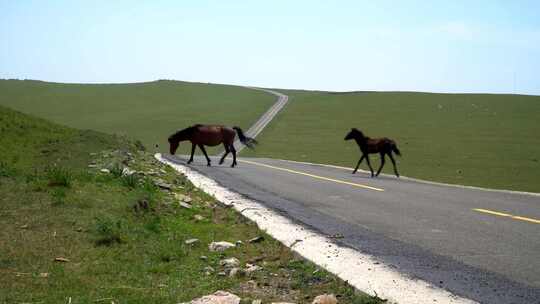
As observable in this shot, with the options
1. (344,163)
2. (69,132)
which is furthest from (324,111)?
(69,132)

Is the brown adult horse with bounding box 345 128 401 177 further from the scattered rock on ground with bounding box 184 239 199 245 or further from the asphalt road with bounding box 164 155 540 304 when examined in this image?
the scattered rock on ground with bounding box 184 239 199 245

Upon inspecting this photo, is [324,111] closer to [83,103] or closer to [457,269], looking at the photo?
[83,103]

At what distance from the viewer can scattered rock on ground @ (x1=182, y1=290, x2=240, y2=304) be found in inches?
208

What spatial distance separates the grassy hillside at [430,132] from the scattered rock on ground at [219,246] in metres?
20.1

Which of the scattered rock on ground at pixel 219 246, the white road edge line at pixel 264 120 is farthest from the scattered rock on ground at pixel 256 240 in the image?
the white road edge line at pixel 264 120

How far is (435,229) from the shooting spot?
932 centimetres

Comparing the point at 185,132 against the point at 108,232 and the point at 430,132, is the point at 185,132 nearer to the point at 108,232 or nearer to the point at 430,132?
the point at 108,232

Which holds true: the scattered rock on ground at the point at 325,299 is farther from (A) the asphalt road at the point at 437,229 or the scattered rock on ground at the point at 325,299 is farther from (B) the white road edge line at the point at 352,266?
(A) the asphalt road at the point at 437,229

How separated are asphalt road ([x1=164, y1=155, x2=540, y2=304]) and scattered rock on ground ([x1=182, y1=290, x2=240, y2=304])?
2.00 m

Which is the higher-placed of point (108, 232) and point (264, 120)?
point (264, 120)

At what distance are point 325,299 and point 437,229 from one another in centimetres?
458

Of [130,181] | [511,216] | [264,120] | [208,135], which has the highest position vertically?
[264,120]

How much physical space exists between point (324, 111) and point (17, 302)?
73.9 meters

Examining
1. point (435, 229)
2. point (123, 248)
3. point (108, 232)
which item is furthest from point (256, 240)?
point (435, 229)
